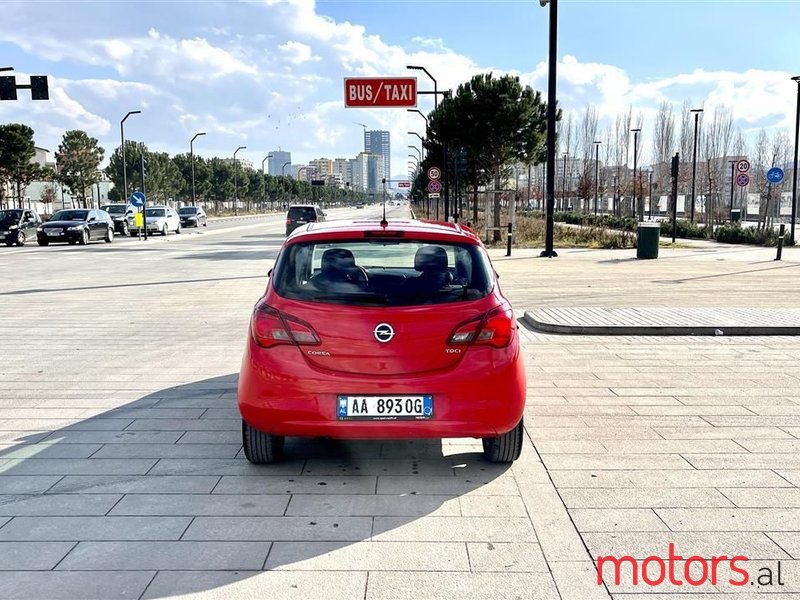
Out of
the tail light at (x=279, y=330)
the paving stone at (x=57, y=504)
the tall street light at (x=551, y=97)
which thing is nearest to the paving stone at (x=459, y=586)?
the tail light at (x=279, y=330)

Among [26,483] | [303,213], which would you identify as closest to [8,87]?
[303,213]

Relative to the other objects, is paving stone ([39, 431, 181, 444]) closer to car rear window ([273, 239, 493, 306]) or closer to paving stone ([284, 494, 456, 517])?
paving stone ([284, 494, 456, 517])

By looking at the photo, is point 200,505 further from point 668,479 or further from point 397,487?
point 668,479

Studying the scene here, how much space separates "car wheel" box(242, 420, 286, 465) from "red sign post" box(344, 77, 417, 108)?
19716mm

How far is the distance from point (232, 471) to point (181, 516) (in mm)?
741

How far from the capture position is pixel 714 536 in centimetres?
385

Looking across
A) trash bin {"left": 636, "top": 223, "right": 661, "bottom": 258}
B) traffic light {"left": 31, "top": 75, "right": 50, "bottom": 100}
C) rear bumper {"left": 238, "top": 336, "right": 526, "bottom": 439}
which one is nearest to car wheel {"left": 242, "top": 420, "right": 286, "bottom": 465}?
rear bumper {"left": 238, "top": 336, "right": 526, "bottom": 439}

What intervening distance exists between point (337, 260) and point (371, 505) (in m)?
1.59

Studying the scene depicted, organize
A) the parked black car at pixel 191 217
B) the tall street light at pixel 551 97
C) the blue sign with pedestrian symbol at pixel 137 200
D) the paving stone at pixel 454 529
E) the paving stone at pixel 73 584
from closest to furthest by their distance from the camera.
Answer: the paving stone at pixel 73 584
the paving stone at pixel 454 529
the tall street light at pixel 551 97
the blue sign with pedestrian symbol at pixel 137 200
the parked black car at pixel 191 217

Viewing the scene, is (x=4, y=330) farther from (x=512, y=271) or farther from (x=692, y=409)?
(x=512, y=271)

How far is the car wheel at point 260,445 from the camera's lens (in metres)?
4.82

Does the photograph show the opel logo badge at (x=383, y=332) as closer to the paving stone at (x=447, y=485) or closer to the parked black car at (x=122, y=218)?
the paving stone at (x=447, y=485)

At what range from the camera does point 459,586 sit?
3332 millimetres

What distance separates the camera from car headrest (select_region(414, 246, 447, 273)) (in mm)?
4863
